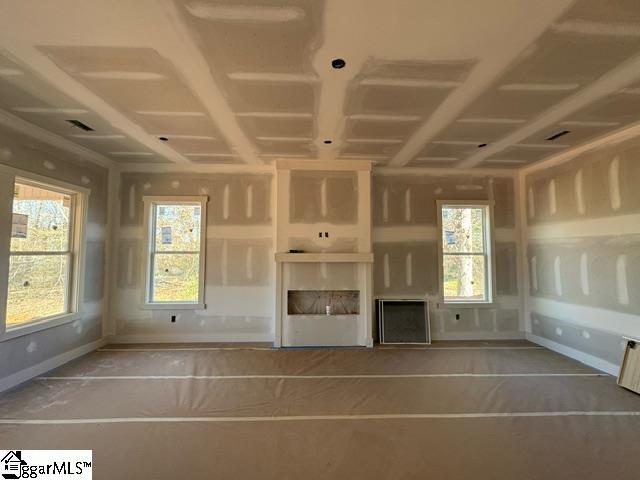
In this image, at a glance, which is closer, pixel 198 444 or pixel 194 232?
pixel 198 444

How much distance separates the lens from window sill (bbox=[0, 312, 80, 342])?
301cm

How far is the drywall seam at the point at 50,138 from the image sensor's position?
2.97 m

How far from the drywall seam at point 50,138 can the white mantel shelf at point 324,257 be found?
115 inches

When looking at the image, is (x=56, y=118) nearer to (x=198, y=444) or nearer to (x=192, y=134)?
(x=192, y=134)

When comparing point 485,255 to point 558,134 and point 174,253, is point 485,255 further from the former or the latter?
point 174,253

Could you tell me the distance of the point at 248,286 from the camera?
471cm

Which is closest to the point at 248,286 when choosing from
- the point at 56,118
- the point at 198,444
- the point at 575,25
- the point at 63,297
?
the point at 63,297

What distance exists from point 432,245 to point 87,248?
5187mm

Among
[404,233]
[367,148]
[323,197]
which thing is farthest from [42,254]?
[404,233]

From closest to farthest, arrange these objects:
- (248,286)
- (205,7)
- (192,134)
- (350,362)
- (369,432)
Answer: (205,7) < (369,432) < (192,134) < (350,362) < (248,286)

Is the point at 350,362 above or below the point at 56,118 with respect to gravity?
below

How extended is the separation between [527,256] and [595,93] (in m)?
2.97

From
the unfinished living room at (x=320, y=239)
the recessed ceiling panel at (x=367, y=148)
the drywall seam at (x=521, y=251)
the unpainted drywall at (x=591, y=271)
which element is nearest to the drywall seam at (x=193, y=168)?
the unfinished living room at (x=320, y=239)

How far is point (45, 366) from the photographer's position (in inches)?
135
